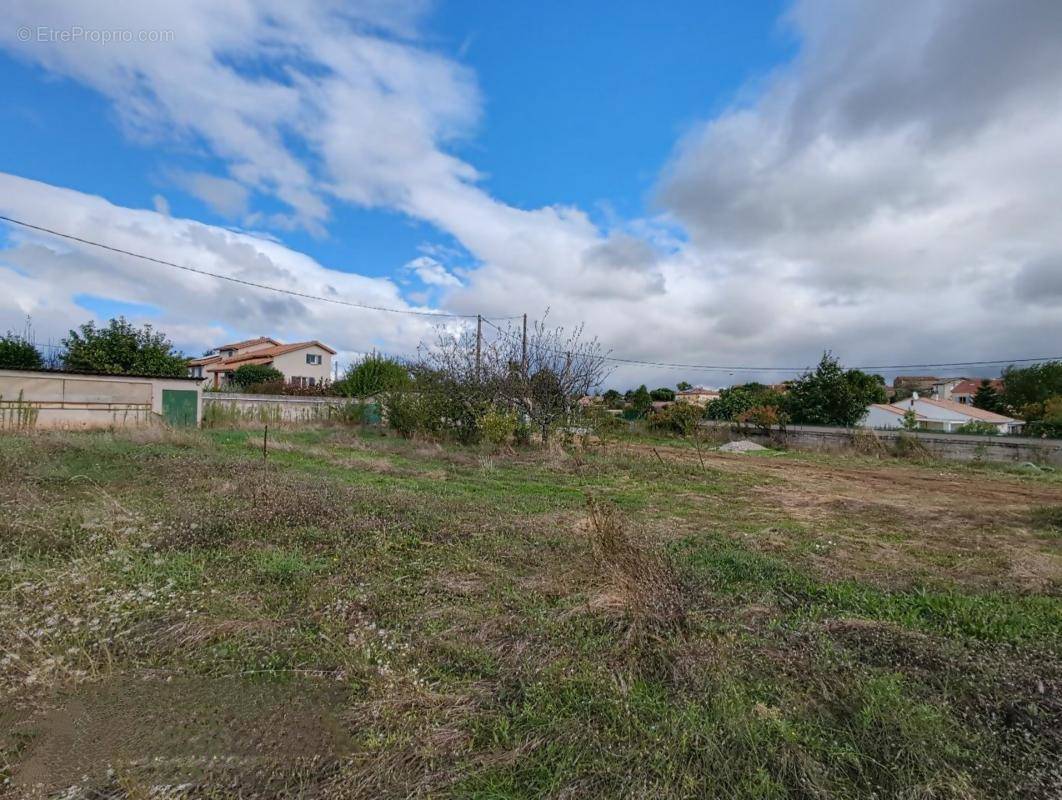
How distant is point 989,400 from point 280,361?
58161mm

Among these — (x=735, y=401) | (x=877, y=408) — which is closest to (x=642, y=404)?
(x=735, y=401)

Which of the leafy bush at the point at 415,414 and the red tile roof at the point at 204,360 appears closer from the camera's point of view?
the leafy bush at the point at 415,414

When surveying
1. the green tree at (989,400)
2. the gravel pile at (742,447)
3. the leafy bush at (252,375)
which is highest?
the leafy bush at (252,375)

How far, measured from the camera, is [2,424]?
1369 centimetres

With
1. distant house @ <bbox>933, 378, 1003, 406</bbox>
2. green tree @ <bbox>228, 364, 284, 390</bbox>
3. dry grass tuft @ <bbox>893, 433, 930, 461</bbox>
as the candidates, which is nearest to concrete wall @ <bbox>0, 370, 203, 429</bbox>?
green tree @ <bbox>228, 364, 284, 390</bbox>

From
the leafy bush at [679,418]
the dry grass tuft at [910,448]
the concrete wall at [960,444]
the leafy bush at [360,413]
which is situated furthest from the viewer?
the leafy bush at [360,413]

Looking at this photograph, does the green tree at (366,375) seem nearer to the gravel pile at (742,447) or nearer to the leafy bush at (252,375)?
the leafy bush at (252,375)

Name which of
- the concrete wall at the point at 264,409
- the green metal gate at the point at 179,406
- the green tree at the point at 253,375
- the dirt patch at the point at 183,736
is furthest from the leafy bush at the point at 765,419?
the green tree at the point at 253,375

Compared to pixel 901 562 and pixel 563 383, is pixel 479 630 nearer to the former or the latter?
pixel 901 562

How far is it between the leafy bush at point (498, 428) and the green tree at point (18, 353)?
2292 cm

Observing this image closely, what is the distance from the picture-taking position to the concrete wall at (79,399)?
15102 mm

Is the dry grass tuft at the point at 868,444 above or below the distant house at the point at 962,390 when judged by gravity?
below

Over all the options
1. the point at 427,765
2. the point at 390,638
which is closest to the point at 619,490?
the point at 390,638

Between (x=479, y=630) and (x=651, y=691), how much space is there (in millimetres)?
1058
